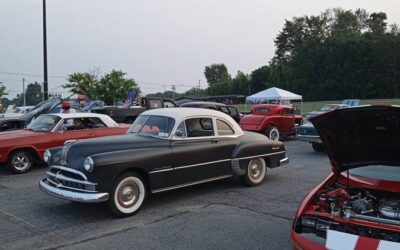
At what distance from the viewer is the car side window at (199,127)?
781cm

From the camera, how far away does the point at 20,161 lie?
10492 millimetres

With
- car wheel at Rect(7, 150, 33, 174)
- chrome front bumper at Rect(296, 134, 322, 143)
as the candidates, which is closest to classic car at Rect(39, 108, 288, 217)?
car wheel at Rect(7, 150, 33, 174)

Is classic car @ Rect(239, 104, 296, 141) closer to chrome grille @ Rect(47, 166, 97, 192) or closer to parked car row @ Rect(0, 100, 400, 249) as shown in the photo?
parked car row @ Rect(0, 100, 400, 249)

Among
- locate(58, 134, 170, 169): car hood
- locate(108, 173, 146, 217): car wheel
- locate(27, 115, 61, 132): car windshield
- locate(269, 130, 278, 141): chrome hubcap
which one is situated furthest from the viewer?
locate(269, 130, 278, 141): chrome hubcap

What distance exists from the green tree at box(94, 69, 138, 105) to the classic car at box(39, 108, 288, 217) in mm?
31161

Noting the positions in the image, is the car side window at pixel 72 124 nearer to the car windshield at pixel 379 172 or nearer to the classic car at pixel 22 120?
the classic car at pixel 22 120

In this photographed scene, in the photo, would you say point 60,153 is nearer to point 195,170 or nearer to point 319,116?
point 195,170

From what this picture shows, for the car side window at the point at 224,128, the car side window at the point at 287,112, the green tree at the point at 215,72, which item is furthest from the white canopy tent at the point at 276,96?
the green tree at the point at 215,72

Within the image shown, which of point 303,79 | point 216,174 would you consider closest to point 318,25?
point 303,79

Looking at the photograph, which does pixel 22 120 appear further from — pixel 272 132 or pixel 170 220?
pixel 170 220

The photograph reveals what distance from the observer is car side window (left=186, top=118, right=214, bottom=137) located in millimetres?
7809

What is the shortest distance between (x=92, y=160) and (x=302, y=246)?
11.4 ft

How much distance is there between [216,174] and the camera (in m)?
7.96

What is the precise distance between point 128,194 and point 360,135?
3.58m
